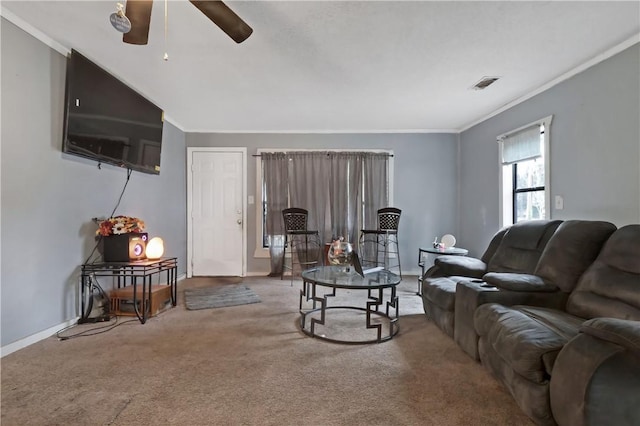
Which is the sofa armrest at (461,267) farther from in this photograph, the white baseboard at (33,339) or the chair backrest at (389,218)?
the white baseboard at (33,339)

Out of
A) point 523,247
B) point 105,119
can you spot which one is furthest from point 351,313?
point 105,119

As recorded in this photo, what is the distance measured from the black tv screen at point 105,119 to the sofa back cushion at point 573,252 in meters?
3.65

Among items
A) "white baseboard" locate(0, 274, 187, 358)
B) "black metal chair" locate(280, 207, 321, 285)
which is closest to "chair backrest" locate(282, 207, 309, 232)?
"black metal chair" locate(280, 207, 321, 285)

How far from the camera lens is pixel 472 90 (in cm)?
343

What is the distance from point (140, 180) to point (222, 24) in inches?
98.7

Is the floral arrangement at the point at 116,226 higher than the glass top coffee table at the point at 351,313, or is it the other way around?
the floral arrangement at the point at 116,226

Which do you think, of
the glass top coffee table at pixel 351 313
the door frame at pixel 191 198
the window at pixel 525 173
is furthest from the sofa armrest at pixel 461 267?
the door frame at pixel 191 198

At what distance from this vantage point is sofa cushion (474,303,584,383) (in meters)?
1.50

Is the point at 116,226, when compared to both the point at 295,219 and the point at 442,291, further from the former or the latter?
the point at 442,291

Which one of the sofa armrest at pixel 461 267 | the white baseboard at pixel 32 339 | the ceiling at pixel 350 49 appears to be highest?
the ceiling at pixel 350 49

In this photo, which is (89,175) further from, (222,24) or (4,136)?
(222,24)

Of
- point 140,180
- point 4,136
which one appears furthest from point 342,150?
point 4,136

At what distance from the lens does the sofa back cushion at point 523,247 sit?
101 inches

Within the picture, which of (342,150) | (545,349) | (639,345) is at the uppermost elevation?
(342,150)
